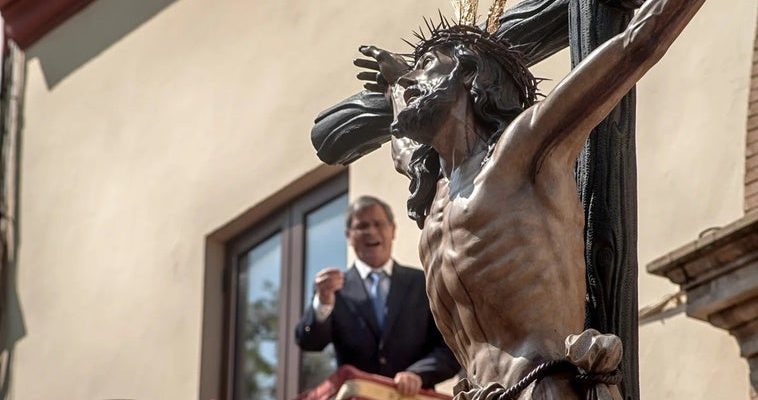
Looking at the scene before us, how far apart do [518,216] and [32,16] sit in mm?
12734

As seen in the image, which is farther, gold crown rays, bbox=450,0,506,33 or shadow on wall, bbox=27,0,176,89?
shadow on wall, bbox=27,0,176,89

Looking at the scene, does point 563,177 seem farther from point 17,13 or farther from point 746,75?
point 17,13

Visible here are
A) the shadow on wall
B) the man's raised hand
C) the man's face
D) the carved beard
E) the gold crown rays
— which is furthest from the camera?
the shadow on wall

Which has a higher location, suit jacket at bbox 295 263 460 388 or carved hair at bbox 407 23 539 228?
suit jacket at bbox 295 263 460 388

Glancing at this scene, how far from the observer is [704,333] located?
11.2 metres

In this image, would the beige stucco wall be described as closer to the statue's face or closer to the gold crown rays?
the gold crown rays

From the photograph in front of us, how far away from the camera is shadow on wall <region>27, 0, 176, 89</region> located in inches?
683

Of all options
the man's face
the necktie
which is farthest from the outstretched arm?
the necktie

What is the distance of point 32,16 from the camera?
1827cm

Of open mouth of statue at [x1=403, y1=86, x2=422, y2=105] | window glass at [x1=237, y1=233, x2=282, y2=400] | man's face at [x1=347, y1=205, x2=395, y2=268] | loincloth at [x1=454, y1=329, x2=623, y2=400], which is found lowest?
loincloth at [x1=454, y1=329, x2=623, y2=400]

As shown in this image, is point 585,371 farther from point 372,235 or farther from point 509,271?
point 372,235

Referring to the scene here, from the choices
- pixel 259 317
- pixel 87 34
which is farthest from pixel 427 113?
pixel 87 34

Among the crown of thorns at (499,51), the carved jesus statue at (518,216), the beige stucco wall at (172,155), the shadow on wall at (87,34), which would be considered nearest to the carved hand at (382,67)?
the crown of thorns at (499,51)

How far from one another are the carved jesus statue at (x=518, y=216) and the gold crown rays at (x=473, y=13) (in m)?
0.38
